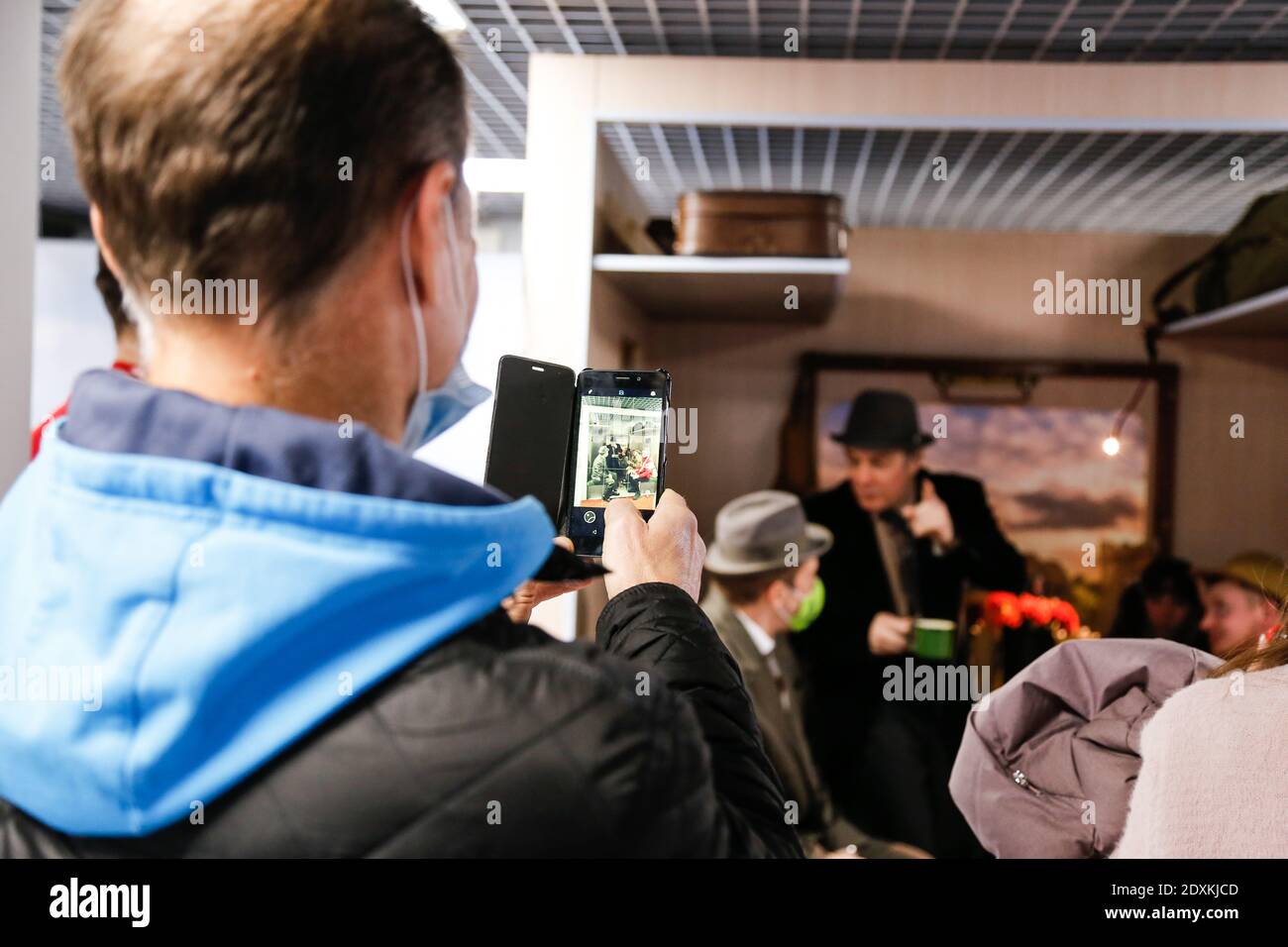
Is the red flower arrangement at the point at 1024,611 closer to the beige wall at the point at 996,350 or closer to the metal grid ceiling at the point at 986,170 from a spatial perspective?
the beige wall at the point at 996,350

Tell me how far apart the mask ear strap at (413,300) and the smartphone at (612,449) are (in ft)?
0.63

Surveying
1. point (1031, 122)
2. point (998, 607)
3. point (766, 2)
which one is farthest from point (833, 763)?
point (766, 2)

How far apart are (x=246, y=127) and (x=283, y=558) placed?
0.49ft

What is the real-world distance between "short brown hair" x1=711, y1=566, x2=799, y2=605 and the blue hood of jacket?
1.44 meters

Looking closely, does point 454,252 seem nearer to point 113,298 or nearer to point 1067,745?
point 113,298

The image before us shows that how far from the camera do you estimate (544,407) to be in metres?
0.62

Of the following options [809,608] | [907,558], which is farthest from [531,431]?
[907,558]

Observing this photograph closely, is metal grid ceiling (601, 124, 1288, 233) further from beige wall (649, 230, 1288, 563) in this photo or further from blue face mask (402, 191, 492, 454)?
blue face mask (402, 191, 492, 454)

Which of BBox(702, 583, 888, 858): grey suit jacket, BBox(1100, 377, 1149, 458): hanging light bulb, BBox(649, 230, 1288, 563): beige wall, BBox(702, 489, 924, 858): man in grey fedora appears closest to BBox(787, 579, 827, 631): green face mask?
BBox(702, 489, 924, 858): man in grey fedora

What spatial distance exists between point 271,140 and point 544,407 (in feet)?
0.90

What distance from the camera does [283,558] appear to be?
0.35 m

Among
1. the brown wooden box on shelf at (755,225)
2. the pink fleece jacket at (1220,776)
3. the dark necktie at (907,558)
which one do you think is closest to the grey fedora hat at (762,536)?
the dark necktie at (907,558)

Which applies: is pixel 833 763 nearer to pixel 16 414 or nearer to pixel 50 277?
pixel 16 414

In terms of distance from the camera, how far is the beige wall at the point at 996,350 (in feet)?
7.29
